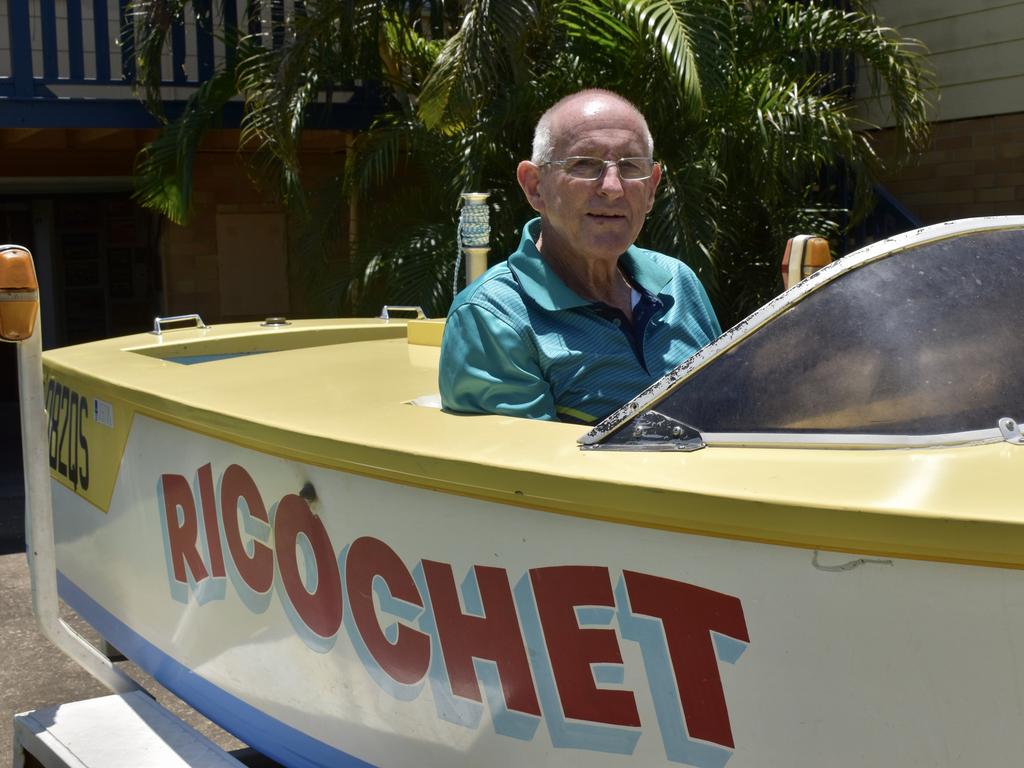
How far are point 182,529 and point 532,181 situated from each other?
1.01 m

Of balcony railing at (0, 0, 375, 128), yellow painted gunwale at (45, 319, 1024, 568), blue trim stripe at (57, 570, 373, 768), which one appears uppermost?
balcony railing at (0, 0, 375, 128)

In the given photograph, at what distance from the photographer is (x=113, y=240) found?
1116cm

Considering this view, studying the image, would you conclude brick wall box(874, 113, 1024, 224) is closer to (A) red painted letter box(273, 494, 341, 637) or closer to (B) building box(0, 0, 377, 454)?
(B) building box(0, 0, 377, 454)

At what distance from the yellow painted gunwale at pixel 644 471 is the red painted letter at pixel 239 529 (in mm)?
91

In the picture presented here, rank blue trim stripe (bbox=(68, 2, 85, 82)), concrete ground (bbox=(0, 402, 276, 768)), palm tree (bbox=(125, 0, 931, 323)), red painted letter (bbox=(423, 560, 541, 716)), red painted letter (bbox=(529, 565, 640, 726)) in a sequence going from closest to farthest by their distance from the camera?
red painted letter (bbox=(529, 565, 640, 726)) → red painted letter (bbox=(423, 560, 541, 716)) → concrete ground (bbox=(0, 402, 276, 768)) → palm tree (bbox=(125, 0, 931, 323)) → blue trim stripe (bbox=(68, 2, 85, 82))

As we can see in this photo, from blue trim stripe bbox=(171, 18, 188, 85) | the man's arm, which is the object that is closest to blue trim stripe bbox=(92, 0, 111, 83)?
blue trim stripe bbox=(171, 18, 188, 85)

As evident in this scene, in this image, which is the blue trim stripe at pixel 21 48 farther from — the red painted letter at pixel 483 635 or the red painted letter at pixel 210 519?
the red painted letter at pixel 483 635

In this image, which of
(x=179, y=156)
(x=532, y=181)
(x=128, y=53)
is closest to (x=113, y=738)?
(x=532, y=181)

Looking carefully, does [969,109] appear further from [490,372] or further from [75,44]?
[490,372]

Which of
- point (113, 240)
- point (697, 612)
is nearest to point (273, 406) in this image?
point (697, 612)

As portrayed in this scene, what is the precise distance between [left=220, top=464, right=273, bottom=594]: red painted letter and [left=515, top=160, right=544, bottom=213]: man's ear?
76cm

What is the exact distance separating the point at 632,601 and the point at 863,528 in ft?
1.16

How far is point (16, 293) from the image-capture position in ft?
8.44

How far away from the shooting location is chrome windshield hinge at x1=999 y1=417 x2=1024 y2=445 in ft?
5.57
